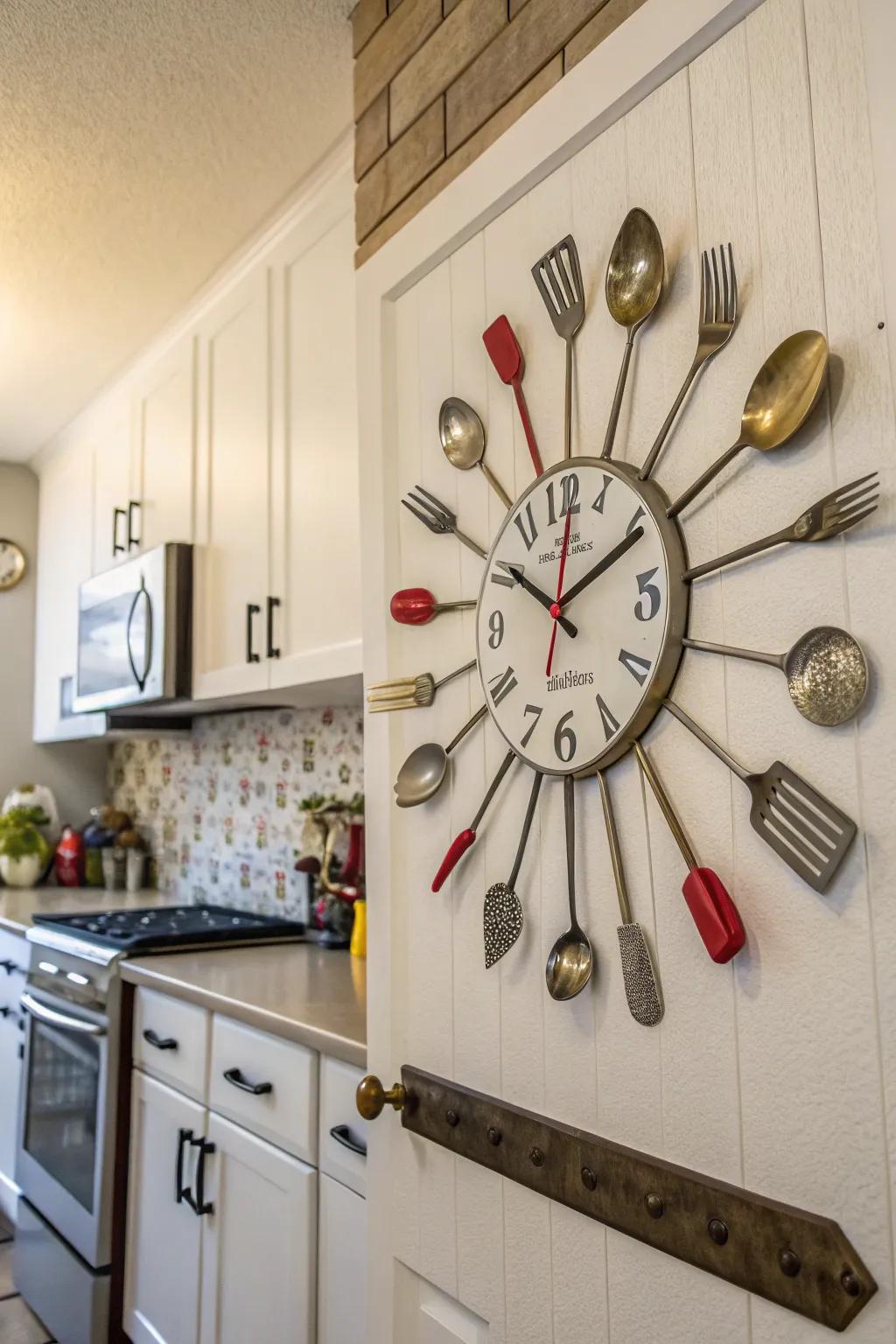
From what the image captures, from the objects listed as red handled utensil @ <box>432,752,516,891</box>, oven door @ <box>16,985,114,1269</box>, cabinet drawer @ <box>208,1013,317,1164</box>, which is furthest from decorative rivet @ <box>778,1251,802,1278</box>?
oven door @ <box>16,985,114,1269</box>

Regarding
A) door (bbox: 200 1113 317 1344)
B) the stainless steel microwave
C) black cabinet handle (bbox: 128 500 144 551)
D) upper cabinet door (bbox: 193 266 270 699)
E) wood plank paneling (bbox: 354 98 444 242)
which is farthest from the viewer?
black cabinet handle (bbox: 128 500 144 551)

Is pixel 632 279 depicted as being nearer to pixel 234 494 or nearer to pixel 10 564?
pixel 234 494

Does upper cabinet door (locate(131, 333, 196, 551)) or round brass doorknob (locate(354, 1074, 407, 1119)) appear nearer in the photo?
round brass doorknob (locate(354, 1074, 407, 1119))

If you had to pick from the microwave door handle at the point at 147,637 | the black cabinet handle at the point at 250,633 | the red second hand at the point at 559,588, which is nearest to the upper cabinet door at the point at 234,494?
the black cabinet handle at the point at 250,633

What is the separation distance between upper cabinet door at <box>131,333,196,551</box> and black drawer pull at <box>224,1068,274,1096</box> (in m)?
1.37

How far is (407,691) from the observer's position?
4.49 ft

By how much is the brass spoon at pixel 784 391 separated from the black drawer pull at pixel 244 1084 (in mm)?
1286

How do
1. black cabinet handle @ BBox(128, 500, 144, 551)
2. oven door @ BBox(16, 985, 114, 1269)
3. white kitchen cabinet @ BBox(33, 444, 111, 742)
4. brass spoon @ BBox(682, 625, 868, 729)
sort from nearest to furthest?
brass spoon @ BBox(682, 625, 868, 729) < oven door @ BBox(16, 985, 114, 1269) < black cabinet handle @ BBox(128, 500, 144, 551) < white kitchen cabinet @ BBox(33, 444, 111, 742)

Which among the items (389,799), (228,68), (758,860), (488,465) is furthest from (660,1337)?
(228,68)

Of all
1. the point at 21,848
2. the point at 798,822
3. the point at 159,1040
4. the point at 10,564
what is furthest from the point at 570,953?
the point at 10,564

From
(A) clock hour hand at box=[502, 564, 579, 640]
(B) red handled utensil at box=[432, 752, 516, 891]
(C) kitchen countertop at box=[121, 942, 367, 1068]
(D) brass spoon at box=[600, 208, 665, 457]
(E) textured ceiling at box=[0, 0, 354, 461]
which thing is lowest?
(C) kitchen countertop at box=[121, 942, 367, 1068]

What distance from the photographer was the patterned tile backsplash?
2707mm

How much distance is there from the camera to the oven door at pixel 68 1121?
2.16 m

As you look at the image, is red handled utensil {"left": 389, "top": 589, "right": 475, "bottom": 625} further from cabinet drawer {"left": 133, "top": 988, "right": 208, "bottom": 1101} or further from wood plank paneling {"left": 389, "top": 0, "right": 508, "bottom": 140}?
cabinet drawer {"left": 133, "top": 988, "right": 208, "bottom": 1101}
